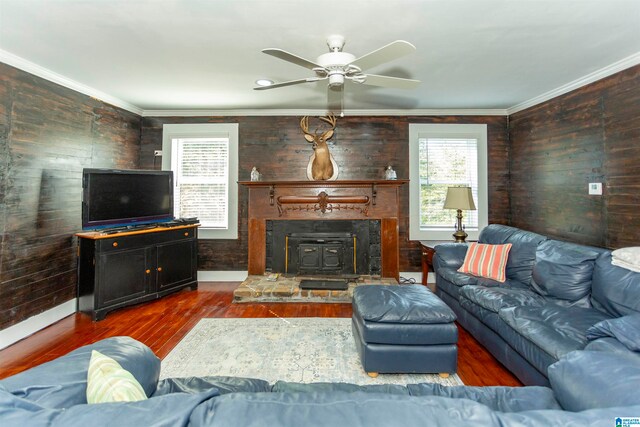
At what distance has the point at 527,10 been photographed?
2080 millimetres

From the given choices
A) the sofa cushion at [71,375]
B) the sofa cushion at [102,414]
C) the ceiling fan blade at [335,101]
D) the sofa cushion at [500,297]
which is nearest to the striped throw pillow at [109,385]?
the sofa cushion at [71,375]

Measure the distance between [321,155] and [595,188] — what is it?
3218 millimetres

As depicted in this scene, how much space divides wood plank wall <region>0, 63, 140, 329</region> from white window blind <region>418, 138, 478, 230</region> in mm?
4550

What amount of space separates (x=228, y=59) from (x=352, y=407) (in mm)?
3061

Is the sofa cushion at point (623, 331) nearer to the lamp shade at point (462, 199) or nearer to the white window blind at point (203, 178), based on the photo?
the lamp shade at point (462, 199)

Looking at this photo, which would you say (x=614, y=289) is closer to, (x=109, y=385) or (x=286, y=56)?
(x=286, y=56)

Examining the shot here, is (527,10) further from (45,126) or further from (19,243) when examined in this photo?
(19,243)

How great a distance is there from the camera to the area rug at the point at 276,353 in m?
2.22

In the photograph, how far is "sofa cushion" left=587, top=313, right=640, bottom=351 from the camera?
4.69ft

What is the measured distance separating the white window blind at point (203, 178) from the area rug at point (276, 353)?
6.48 feet

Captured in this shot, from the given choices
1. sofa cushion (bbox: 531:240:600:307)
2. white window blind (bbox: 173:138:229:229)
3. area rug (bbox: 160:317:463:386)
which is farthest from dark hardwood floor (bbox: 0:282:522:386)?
white window blind (bbox: 173:138:229:229)

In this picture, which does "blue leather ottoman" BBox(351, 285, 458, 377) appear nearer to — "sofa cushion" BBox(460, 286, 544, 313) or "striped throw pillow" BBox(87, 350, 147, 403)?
"sofa cushion" BBox(460, 286, 544, 313)

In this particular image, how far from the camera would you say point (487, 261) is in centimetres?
313

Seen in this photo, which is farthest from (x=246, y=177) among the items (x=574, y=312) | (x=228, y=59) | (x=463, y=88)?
(x=574, y=312)
